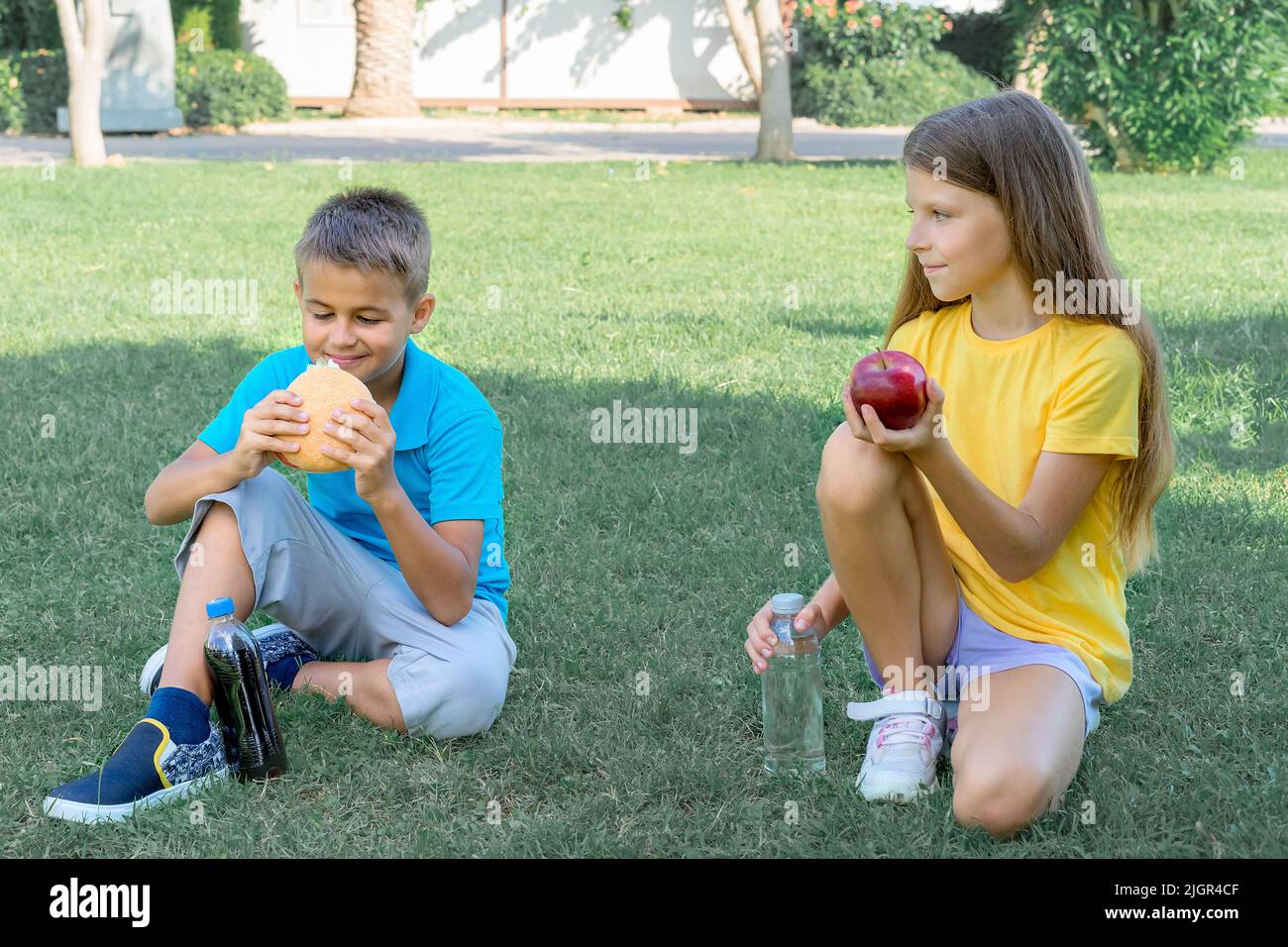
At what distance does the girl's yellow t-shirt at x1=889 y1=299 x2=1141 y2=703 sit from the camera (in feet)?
9.81

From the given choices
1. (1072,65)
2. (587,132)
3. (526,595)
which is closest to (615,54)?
(587,132)

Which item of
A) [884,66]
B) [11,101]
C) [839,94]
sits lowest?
[11,101]

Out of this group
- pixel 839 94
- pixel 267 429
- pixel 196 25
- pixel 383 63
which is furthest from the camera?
pixel 383 63

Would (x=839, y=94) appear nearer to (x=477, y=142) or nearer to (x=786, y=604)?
(x=477, y=142)

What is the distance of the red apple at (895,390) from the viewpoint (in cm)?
270

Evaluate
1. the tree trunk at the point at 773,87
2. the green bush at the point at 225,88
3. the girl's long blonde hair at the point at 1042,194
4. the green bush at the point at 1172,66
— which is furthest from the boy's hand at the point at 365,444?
the green bush at the point at 225,88

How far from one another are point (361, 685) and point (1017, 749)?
59.8 inches

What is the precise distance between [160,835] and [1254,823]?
2180 millimetres

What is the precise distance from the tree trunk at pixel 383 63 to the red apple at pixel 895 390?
26561 millimetres

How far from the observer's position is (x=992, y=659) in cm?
312

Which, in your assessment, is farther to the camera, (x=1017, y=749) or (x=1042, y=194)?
(x=1042, y=194)

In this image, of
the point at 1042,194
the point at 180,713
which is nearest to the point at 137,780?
the point at 180,713

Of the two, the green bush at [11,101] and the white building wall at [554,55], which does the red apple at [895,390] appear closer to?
the green bush at [11,101]
